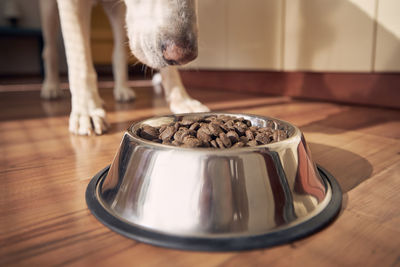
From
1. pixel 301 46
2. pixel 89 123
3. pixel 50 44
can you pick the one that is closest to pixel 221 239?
Answer: pixel 89 123

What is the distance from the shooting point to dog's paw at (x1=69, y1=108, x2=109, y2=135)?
1.21 metres

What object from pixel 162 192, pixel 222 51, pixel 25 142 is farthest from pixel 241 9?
pixel 162 192

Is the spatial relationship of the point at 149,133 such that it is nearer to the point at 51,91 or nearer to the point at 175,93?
the point at 175,93

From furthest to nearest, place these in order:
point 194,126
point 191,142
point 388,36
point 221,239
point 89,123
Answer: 1. point 388,36
2. point 89,123
3. point 194,126
4. point 191,142
5. point 221,239

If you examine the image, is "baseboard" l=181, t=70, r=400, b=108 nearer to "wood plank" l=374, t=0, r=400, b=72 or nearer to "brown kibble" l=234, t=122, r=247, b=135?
"wood plank" l=374, t=0, r=400, b=72

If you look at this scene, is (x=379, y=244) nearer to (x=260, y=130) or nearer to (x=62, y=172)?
(x=260, y=130)

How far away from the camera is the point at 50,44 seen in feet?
6.85

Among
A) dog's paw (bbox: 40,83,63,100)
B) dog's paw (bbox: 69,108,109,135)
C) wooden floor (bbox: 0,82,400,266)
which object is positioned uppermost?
A: dog's paw (bbox: 40,83,63,100)

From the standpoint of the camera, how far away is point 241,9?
95.3 inches

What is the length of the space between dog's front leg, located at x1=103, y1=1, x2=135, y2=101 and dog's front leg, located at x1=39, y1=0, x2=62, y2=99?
0.39 meters

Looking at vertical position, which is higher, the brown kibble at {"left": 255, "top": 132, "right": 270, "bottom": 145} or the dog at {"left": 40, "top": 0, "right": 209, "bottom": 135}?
the dog at {"left": 40, "top": 0, "right": 209, "bottom": 135}

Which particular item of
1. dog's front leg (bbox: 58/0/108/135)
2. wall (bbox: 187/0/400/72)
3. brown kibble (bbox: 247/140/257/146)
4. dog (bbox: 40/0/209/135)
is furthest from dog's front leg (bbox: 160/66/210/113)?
brown kibble (bbox: 247/140/257/146)

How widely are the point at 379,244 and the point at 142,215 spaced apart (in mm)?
371

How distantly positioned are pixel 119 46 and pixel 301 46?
43.9 inches
